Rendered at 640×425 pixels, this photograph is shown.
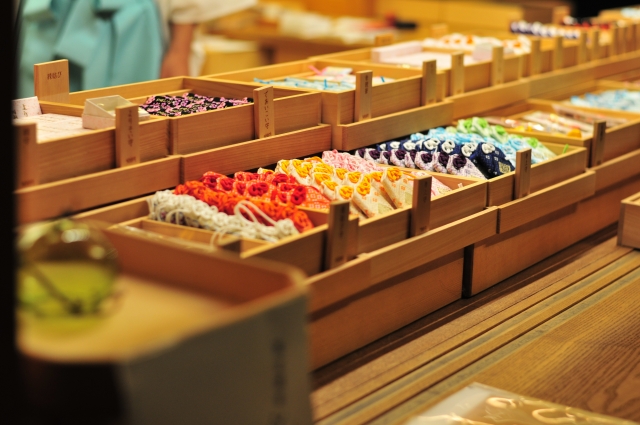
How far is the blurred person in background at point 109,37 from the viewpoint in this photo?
446 centimetres

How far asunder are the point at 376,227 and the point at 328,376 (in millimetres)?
457

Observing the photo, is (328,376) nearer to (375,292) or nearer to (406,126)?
(375,292)

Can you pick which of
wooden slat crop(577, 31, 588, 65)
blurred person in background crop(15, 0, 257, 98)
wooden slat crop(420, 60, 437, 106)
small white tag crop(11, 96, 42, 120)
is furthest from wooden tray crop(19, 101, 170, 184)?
wooden slat crop(577, 31, 588, 65)

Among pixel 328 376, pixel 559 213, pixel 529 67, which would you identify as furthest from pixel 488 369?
pixel 529 67

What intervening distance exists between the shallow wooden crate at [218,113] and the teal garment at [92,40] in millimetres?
1313

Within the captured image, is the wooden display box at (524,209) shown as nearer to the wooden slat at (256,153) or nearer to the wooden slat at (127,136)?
the wooden slat at (256,153)

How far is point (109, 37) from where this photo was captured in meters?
4.64

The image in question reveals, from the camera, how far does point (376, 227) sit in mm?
2492

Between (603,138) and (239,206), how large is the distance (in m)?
1.91

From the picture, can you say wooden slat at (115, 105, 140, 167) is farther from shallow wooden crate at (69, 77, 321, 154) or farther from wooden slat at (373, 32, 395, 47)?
wooden slat at (373, 32, 395, 47)

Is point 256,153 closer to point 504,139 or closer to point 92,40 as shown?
point 504,139

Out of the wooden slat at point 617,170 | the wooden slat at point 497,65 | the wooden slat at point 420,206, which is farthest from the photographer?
the wooden slat at point 497,65

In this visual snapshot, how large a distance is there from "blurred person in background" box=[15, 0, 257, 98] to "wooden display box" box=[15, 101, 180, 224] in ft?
6.64

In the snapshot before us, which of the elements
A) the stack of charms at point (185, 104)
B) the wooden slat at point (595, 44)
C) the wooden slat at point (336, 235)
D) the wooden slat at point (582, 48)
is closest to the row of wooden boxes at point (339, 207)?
the wooden slat at point (336, 235)
